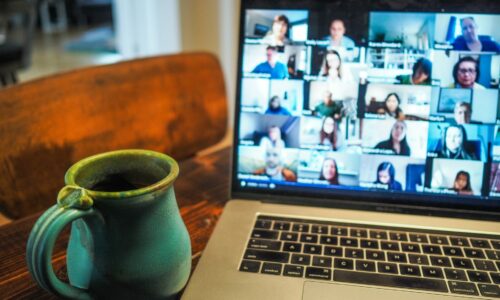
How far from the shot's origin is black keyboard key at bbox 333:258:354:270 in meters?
0.51

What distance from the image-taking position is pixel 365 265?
51 cm

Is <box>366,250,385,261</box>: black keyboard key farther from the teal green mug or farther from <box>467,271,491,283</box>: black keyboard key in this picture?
the teal green mug

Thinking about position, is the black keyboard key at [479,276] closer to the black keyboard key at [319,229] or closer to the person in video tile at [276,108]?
the black keyboard key at [319,229]

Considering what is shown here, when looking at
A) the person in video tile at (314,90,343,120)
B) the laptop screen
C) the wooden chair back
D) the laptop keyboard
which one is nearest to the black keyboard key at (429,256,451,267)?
the laptop keyboard

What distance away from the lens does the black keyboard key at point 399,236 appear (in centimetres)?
56

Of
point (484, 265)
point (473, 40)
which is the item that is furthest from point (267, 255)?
point (473, 40)

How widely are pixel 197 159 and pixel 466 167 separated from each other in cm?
44

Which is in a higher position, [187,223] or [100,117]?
[100,117]

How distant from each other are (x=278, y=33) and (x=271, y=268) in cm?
29

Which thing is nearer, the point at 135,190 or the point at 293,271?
the point at 135,190

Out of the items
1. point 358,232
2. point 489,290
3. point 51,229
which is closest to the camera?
point 51,229

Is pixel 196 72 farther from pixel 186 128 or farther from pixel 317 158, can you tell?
pixel 317 158

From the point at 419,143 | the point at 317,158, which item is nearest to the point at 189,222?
the point at 317,158

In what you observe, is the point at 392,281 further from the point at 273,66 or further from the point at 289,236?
the point at 273,66
